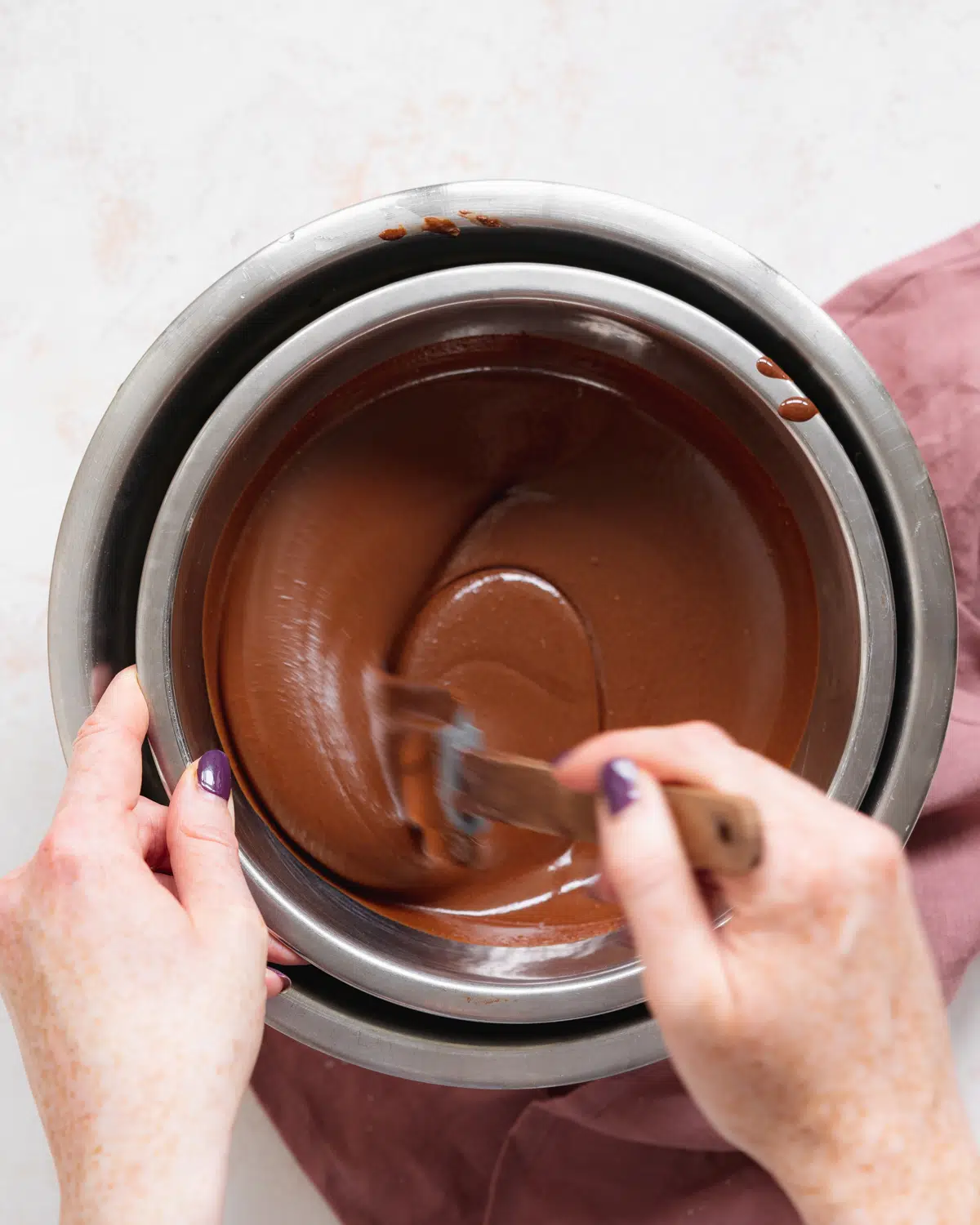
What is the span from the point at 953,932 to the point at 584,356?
694 millimetres

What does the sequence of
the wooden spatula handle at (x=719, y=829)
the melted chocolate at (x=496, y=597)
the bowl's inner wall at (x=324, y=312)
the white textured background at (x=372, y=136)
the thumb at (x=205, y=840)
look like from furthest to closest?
the white textured background at (x=372, y=136), the melted chocolate at (x=496, y=597), the bowl's inner wall at (x=324, y=312), the thumb at (x=205, y=840), the wooden spatula handle at (x=719, y=829)

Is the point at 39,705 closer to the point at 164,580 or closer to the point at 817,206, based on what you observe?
the point at 164,580

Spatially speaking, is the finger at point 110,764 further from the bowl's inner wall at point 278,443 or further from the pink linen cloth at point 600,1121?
the pink linen cloth at point 600,1121

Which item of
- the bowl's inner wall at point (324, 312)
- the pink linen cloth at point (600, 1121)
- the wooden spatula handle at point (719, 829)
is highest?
the bowl's inner wall at point (324, 312)

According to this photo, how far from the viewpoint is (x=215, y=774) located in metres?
0.87

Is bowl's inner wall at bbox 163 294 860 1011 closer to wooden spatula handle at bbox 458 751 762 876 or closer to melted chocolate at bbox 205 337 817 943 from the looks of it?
melted chocolate at bbox 205 337 817 943

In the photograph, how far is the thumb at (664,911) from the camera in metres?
0.65

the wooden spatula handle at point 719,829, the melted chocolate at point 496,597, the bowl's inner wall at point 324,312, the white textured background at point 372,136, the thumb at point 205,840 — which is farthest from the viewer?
the white textured background at point 372,136

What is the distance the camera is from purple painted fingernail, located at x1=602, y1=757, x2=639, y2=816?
68cm

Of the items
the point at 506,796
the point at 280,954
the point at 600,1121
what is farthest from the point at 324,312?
the point at 600,1121

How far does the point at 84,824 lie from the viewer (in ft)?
2.56

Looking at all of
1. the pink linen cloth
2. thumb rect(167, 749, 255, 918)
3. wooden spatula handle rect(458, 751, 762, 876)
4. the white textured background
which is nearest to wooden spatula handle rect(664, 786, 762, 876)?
wooden spatula handle rect(458, 751, 762, 876)

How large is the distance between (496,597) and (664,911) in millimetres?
534

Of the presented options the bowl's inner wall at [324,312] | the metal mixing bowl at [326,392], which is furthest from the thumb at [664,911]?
the bowl's inner wall at [324,312]
